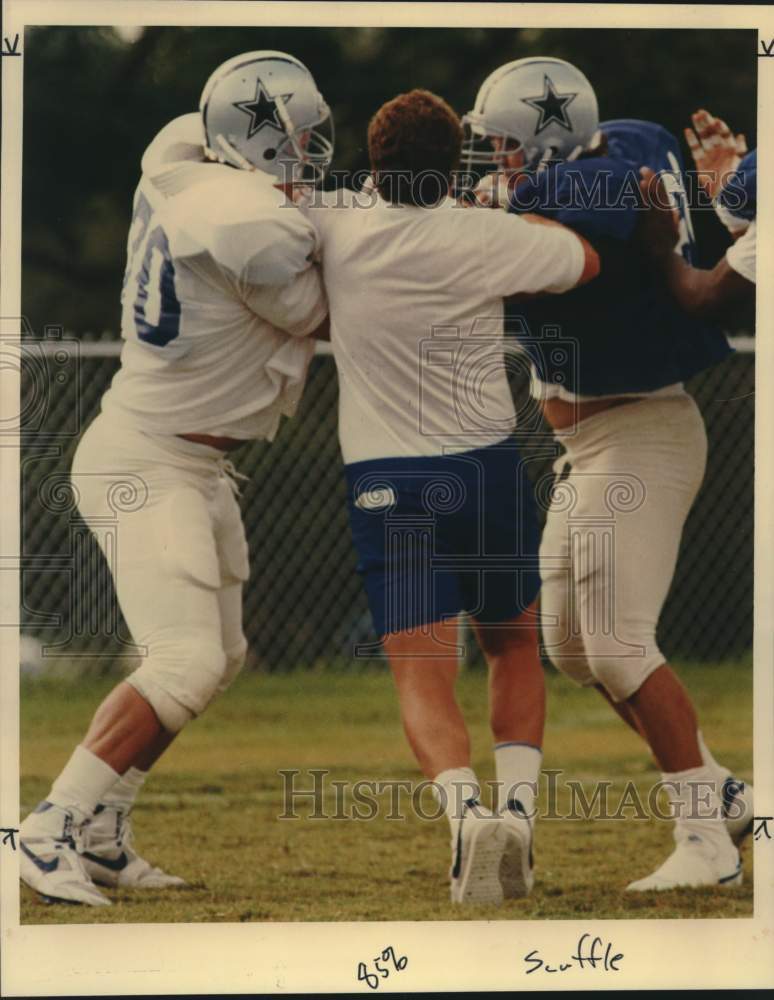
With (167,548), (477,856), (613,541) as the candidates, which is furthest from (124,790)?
(613,541)

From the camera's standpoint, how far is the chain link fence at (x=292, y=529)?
4832mm

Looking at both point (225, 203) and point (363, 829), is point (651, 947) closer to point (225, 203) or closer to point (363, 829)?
point (363, 829)

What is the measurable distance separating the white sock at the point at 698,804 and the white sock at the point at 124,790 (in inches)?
52.6

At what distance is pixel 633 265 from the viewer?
4.82 metres

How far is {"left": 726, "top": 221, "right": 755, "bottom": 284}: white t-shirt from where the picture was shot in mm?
4785

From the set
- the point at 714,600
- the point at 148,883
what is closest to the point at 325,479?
Result: the point at 714,600

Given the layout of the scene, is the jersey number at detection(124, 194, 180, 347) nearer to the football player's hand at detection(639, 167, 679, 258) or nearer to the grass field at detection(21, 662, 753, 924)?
the grass field at detection(21, 662, 753, 924)

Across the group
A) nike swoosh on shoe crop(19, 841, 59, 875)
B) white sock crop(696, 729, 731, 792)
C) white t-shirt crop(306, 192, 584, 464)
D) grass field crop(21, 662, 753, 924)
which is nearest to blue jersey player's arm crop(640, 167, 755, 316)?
white t-shirt crop(306, 192, 584, 464)

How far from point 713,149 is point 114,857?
90.7 inches

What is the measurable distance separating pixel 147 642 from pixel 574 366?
1.27 meters

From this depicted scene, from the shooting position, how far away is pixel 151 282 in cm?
470

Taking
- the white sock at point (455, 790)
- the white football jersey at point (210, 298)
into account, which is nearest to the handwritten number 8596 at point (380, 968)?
the white sock at point (455, 790)

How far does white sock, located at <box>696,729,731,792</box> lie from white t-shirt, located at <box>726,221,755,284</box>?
1.17 meters

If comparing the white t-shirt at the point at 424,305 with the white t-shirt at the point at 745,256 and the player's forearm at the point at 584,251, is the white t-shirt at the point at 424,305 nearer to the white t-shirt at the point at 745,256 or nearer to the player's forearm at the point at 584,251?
the player's forearm at the point at 584,251
